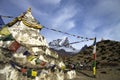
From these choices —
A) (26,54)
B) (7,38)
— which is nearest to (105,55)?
(26,54)

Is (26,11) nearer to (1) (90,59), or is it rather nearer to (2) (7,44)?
(2) (7,44)

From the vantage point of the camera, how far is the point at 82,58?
27.6 metres

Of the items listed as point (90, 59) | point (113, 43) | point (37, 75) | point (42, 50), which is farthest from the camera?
point (113, 43)

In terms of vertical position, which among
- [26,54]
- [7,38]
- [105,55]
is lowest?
[26,54]

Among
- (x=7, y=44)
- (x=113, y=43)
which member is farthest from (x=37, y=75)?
(x=113, y=43)

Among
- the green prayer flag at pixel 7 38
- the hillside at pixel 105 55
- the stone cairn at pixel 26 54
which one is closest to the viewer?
the stone cairn at pixel 26 54

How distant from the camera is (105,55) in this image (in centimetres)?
2639

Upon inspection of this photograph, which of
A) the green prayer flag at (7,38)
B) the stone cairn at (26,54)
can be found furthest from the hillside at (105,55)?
the green prayer flag at (7,38)

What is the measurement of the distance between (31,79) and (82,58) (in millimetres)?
16575

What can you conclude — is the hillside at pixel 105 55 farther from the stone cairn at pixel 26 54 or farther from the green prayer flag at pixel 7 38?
the green prayer flag at pixel 7 38

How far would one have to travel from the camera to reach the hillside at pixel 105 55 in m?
23.5

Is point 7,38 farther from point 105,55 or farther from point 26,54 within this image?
point 105,55

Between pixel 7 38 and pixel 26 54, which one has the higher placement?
pixel 7 38

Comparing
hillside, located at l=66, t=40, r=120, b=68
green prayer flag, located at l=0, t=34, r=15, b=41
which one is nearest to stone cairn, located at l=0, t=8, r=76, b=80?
green prayer flag, located at l=0, t=34, r=15, b=41
